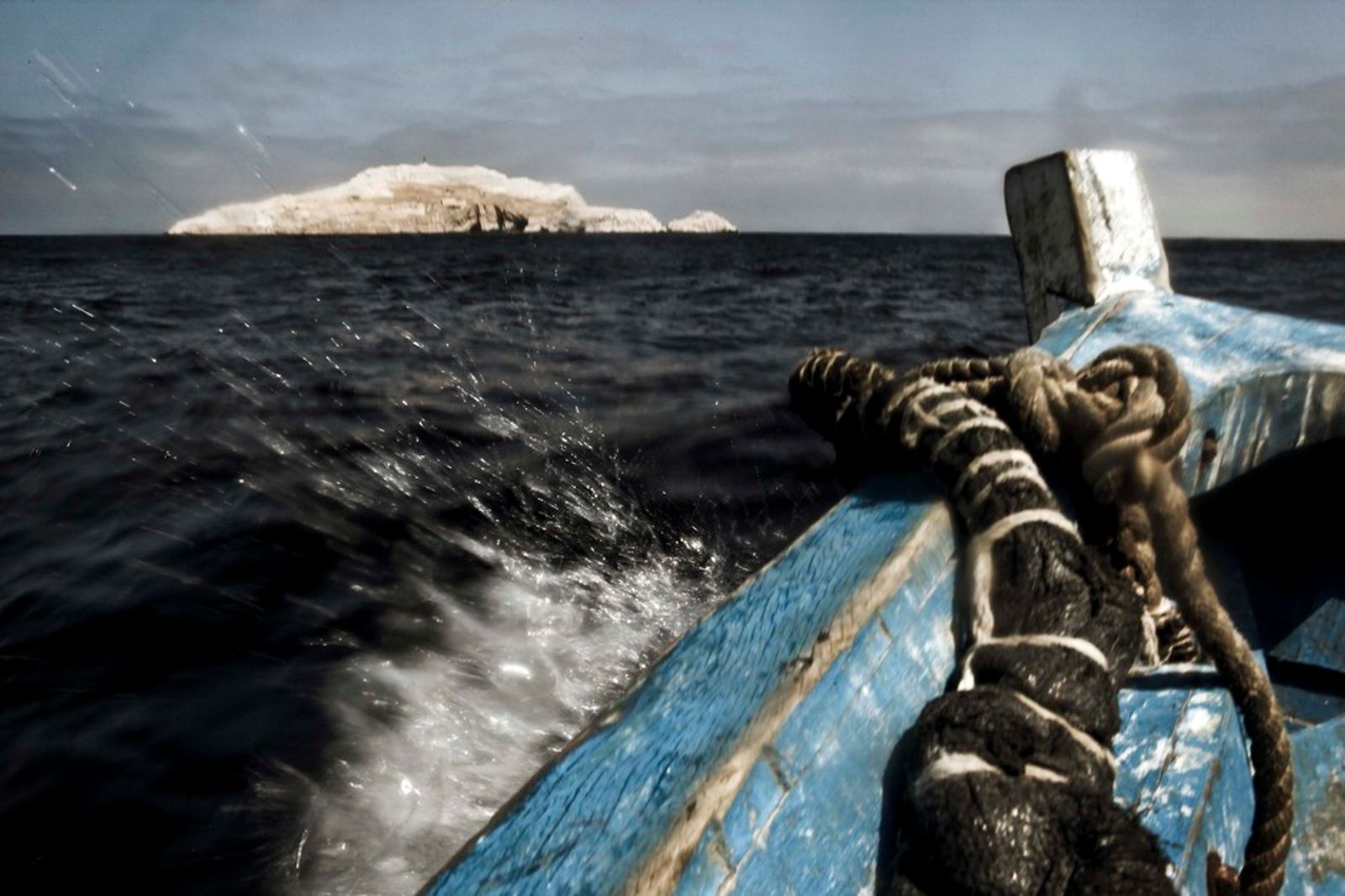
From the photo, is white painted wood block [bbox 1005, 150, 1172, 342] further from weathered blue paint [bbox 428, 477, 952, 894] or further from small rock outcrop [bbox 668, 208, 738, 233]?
small rock outcrop [bbox 668, 208, 738, 233]

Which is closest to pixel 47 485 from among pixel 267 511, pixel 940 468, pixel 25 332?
pixel 267 511

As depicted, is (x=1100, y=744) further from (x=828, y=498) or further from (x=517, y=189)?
(x=517, y=189)

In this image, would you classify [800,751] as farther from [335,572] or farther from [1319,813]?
[335,572]

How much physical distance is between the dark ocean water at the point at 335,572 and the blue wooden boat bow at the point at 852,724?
4.54ft

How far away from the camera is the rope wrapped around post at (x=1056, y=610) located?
0.76 metres

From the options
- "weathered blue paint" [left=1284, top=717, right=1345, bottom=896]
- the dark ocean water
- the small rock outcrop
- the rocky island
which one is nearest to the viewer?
"weathered blue paint" [left=1284, top=717, right=1345, bottom=896]

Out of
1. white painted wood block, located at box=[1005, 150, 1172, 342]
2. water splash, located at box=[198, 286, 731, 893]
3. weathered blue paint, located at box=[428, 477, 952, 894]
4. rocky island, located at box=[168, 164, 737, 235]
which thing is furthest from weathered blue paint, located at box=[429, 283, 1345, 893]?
rocky island, located at box=[168, 164, 737, 235]

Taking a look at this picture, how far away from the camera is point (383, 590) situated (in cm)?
335

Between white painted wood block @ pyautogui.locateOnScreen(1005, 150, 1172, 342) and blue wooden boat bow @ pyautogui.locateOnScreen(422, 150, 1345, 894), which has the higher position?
white painted wood block @ pyautogui.locateOnScreen(1005, 150, 1172, 342)

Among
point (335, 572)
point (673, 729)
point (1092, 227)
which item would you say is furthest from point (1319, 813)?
point (335, 572)

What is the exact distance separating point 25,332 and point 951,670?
1317cm

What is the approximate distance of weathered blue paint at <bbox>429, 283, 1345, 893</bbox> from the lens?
31.8 inches

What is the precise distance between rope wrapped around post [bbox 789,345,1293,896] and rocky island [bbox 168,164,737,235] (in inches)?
3588

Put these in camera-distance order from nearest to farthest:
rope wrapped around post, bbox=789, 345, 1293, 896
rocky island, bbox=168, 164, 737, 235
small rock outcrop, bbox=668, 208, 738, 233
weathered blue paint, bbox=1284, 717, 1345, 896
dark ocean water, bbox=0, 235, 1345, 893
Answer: rope wrapped around post, bbox=789, 345, 1293, 896, weathered blue paint, bbox=1284, 717, 1345, 896, dark ocean water, bbox=0, 235, 1345, 893, rocky island, bbox=168, 164, 737, 235, small rock outcrop, bbox=668, 208, 738, 233
